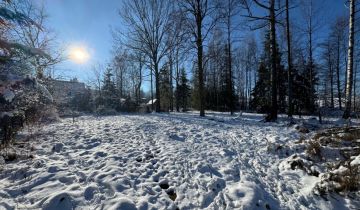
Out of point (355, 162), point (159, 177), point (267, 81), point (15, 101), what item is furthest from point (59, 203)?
point (267, 81)

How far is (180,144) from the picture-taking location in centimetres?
657

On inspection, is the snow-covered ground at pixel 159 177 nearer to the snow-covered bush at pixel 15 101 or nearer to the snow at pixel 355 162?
the snow at pixel 355 162

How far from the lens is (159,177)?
432cm

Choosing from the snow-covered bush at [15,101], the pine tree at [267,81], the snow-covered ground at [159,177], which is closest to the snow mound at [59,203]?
the snow-covered ground at [159,177]

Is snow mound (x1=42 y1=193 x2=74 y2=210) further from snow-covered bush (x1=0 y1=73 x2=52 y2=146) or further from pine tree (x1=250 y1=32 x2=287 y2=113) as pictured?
pine tree (x1=250 y1=32 x2=287 y2=113)

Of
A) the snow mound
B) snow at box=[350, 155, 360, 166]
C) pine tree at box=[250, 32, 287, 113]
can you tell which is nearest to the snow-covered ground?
the snow mound

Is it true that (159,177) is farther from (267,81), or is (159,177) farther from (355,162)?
(267,81)

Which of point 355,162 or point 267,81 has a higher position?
point 267,81

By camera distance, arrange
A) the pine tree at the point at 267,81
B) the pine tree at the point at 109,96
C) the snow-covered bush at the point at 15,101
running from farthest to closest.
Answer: the pine tree at the point at 109,96
the pine tree at the point at 267,81
the snow-covered bush at the point at 15,101

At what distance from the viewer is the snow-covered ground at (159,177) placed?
3.40 metres

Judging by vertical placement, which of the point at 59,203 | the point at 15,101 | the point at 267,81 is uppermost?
the point at 267,81

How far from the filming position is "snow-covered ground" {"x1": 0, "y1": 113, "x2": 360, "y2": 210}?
11.1 feet

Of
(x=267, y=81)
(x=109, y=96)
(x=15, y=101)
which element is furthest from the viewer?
(x=109, y=96)

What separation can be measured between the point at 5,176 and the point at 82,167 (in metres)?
1.33
